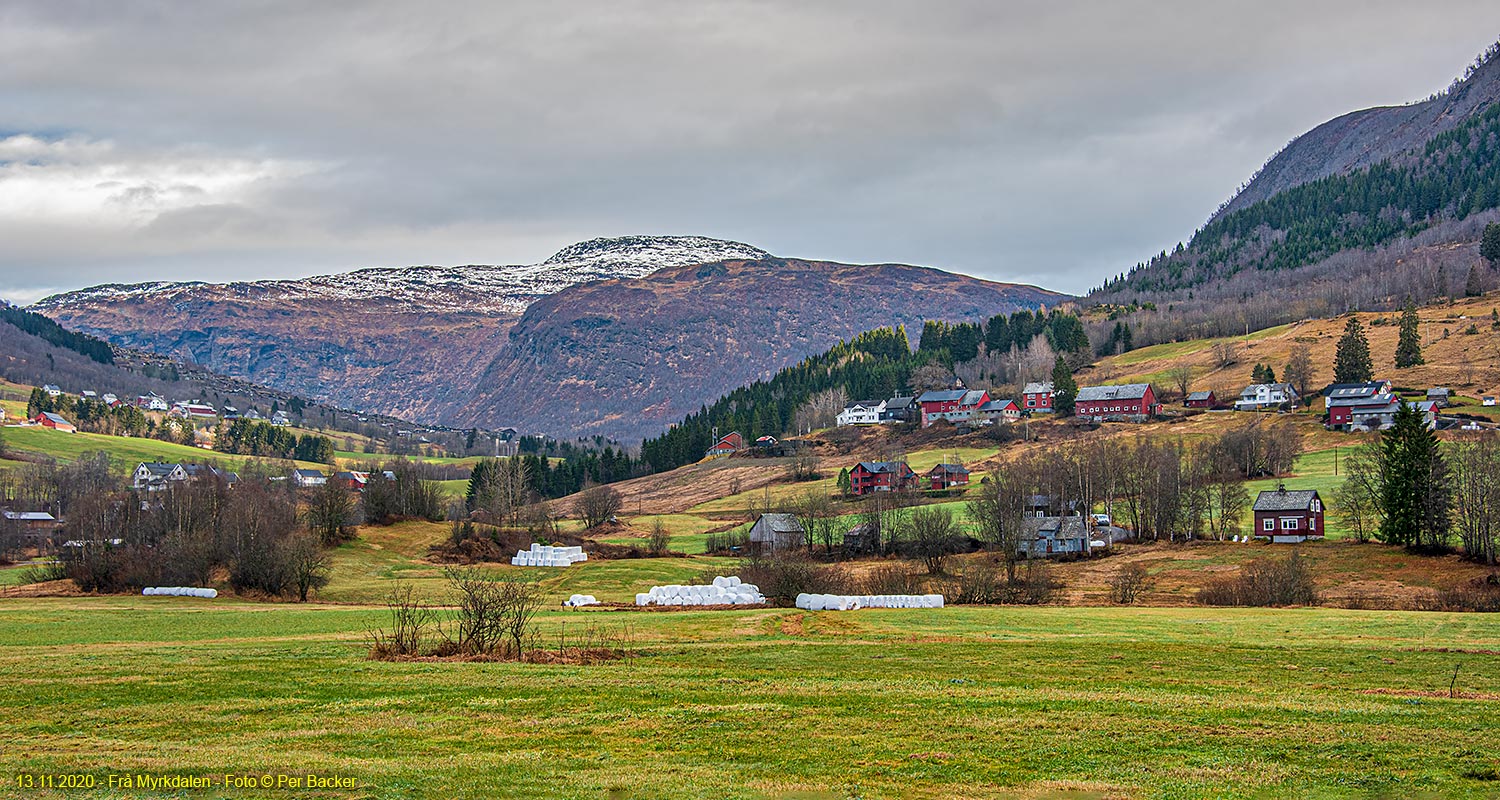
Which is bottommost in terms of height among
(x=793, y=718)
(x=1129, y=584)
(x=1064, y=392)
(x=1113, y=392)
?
(x=1129, y=584)

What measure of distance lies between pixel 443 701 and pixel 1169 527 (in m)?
93.1

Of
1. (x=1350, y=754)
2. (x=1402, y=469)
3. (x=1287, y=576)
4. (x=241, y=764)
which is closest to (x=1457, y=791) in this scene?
(x=1350, y=754)

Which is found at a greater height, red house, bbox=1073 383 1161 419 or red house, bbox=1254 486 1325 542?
red house, bbox=1073 383 1161 419

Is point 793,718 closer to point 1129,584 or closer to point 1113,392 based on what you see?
point 1129,584

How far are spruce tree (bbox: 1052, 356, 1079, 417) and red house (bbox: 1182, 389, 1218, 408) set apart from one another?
18565 mm

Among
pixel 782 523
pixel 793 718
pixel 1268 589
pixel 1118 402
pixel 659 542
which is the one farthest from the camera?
pixel 1118 402

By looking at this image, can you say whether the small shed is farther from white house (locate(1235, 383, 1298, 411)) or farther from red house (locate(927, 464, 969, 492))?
white house (locate(1235, 383, 1298, 411))

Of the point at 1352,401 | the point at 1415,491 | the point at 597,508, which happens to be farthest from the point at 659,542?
the point at 1352,401

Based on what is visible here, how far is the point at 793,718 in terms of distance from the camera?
79.0 feet

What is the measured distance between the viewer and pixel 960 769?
19.6m

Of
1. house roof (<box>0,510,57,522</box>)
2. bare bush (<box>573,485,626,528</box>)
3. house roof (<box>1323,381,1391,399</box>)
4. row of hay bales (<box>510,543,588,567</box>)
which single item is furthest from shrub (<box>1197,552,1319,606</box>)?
house roof (<box>0,510,57,522</box>)

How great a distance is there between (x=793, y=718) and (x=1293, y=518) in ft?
285

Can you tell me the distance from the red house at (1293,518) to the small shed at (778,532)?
4309cm

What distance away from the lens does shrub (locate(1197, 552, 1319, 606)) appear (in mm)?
65000
